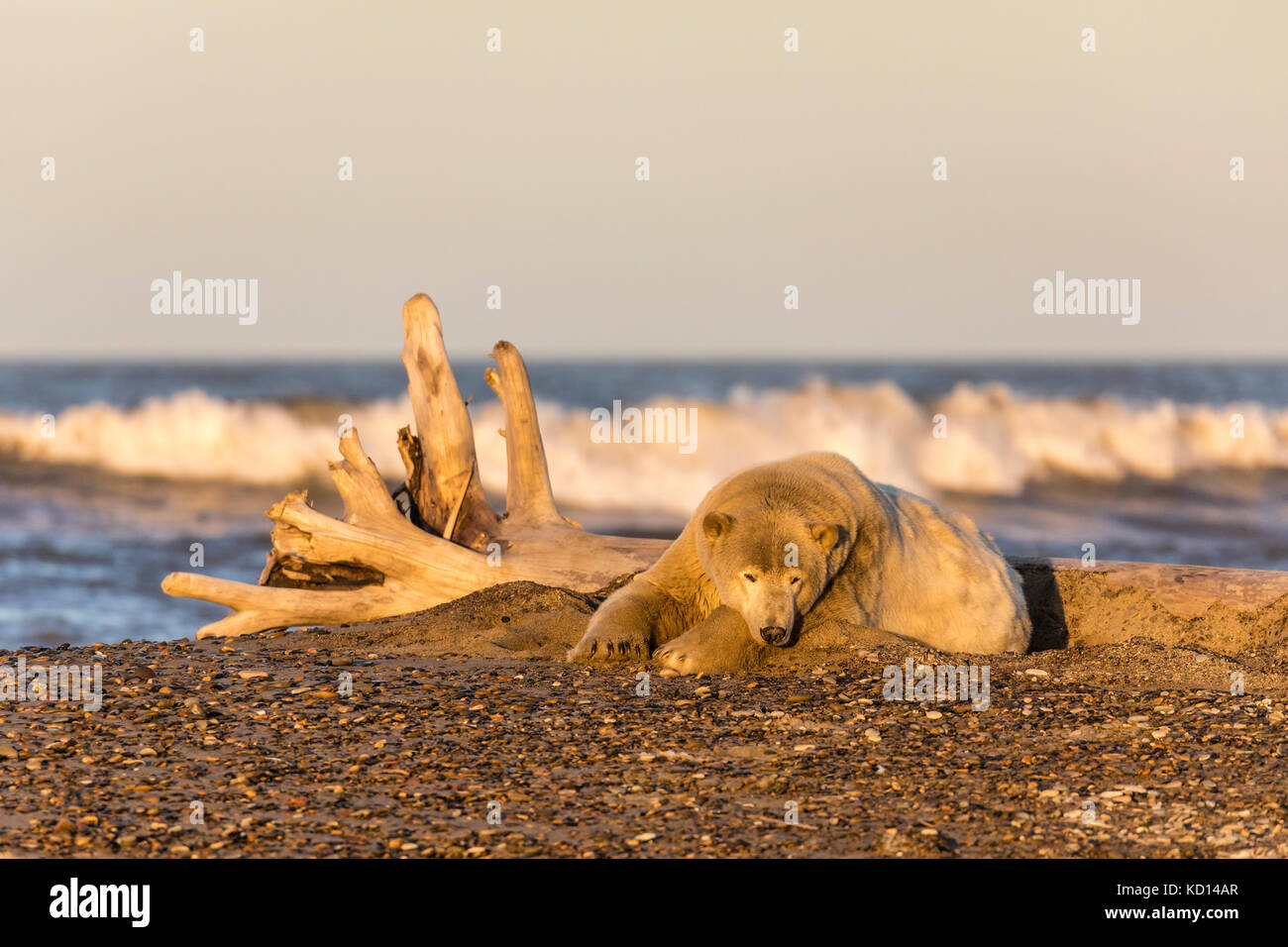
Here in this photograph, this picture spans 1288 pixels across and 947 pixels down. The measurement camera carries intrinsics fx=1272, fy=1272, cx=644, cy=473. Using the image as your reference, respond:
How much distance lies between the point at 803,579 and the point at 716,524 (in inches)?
22.6

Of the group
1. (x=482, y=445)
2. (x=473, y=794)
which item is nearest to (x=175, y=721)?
(x=473, y=794)

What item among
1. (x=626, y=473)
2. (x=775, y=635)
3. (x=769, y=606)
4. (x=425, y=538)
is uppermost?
(x=626, y=473)

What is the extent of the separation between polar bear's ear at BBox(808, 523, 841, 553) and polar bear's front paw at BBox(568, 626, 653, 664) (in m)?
1.20

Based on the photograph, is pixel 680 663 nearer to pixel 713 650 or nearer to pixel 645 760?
pixel 713 650

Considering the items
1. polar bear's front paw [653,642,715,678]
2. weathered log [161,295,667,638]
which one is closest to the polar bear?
polar bear's front paw [653,642,715,678]

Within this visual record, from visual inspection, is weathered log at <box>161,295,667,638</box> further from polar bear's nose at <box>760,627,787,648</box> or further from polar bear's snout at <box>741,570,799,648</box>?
polar bear's nose at <box>760,627,787,648</box>

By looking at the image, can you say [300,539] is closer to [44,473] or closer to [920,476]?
[920,476]

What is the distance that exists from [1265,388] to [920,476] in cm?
3132

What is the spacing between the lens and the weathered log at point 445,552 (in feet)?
30.1

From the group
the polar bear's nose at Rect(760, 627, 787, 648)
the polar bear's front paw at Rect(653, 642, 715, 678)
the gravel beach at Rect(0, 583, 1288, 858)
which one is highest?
the polar bear's nose at Rect(760, 627, 787, 648)

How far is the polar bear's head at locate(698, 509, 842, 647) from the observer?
701 cm

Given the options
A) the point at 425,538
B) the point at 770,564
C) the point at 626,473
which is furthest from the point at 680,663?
the point at 626,473

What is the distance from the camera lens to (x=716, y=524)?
719cm

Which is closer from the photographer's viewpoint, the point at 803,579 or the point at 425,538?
the point at 803,579
